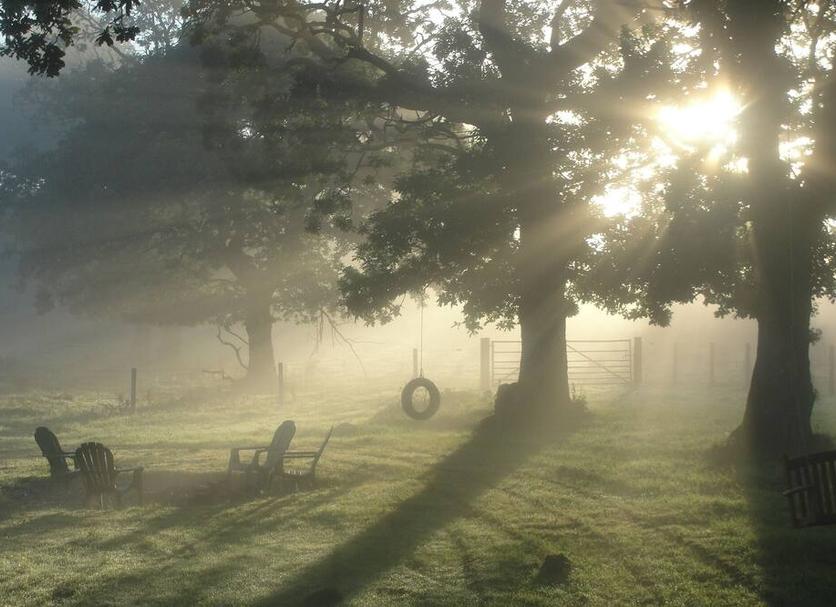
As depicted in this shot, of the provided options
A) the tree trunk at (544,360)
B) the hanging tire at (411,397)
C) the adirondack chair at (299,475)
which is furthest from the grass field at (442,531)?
the tree trunk at (544,360)

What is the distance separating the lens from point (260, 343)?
43344 millimetres

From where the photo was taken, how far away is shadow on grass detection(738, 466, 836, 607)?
8.78 meters

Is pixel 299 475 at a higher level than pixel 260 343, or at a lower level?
lower

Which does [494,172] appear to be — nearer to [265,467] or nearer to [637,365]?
[265,467]

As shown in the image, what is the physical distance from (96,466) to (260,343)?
92.1 feet

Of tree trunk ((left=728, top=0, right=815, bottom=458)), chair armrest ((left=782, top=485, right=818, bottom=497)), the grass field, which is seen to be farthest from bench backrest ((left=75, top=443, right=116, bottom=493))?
chair armrest ((left=782, top=485, right=818, bottom=497))

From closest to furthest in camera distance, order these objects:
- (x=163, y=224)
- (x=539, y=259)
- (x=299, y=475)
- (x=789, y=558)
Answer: (x=789, y=558), (x=299, y=475), (x=539, y=259), (x=163, y=224)

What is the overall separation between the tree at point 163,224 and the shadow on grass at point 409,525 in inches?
674

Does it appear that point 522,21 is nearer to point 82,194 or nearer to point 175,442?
point 175,442

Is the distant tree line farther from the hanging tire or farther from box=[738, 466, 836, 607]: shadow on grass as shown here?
box=[738, 466, 836, 607]: shadow on grass

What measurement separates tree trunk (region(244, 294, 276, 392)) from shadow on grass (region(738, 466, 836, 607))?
31.0 metres

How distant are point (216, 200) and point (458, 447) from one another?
19354 millimetres

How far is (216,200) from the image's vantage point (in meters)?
37.2

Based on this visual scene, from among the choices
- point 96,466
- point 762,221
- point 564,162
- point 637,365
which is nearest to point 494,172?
point 564,162
